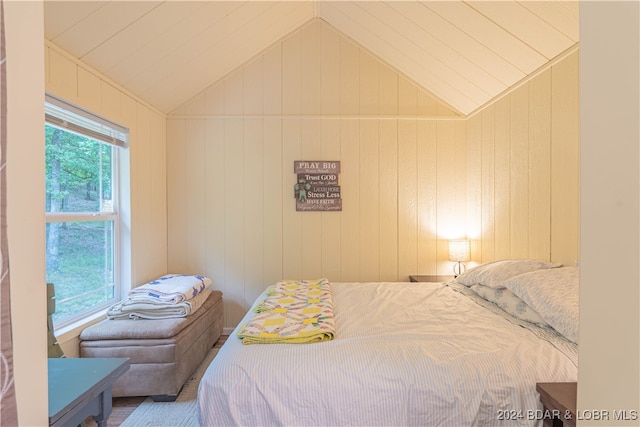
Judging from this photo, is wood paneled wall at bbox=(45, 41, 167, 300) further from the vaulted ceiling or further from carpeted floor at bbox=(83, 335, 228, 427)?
carpeted floor at bbox=(83, 335, 228, 427)

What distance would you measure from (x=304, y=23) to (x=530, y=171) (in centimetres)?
255

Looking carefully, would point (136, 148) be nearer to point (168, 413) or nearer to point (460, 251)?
point (168, 413)

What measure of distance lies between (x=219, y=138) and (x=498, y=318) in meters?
2.94

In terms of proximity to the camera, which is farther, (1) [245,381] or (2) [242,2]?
(2) [242,2]

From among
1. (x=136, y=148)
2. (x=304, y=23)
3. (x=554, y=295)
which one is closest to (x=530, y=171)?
(x=554, y=295)

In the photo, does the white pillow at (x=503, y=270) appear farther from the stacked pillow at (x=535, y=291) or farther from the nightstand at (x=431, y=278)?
the nightstand at (x=431, y=278)

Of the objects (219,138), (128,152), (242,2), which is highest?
(242,2)

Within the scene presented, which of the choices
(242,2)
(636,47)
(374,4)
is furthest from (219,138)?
(636,47)

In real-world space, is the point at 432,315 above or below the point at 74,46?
below

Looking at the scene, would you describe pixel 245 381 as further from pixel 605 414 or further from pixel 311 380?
pixel 605 414

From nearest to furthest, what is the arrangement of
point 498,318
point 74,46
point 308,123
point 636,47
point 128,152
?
point 636,47 < point 498,318 < point 74,46 < point 128,152 < point 308,123

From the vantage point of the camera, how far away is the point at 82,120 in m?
2.32

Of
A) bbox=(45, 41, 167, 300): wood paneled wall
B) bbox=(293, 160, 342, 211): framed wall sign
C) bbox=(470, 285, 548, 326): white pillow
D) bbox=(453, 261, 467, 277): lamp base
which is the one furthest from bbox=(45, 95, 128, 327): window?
bbox=(453, 261, 467, 277): lamp base

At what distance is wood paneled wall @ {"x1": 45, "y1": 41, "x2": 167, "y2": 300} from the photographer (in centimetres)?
210
